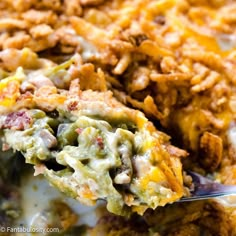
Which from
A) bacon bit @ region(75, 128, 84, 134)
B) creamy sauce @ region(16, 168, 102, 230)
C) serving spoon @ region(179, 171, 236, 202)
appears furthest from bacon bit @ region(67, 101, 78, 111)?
serving spoon @ region(179, 171, 236, 202)

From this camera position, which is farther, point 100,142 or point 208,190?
point 208,190

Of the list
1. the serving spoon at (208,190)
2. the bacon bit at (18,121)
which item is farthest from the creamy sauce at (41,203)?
the serving spoon at (208,190)

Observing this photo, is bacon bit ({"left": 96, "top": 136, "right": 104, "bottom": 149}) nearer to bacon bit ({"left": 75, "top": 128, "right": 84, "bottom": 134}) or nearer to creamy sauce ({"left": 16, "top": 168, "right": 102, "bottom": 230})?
bacon bit ({"left": 75, "top": 128, "right": 84, "bottom": 134})

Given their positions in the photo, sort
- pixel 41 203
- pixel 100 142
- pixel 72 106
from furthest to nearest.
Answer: pixel 41 203 < pixel 72 106 < pixel 100 142

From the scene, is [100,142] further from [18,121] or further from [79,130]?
[18,121]

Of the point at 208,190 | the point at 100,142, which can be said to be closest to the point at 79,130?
the point at 100,142

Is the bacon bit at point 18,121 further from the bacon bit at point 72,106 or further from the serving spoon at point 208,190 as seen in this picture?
the serving spoon at point 208,190

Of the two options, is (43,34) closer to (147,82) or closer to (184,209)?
(147,82)

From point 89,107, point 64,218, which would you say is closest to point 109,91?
point 89,107
